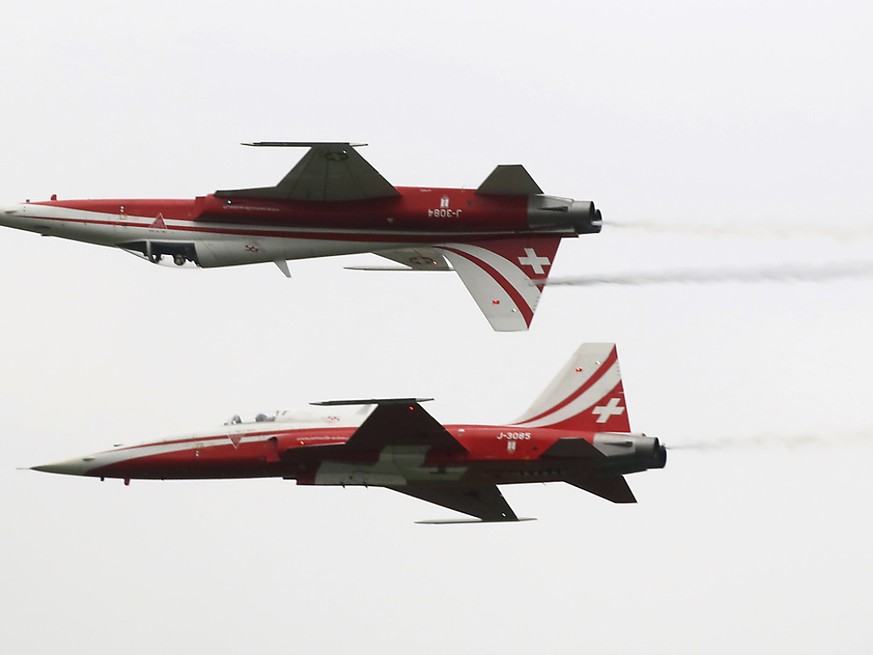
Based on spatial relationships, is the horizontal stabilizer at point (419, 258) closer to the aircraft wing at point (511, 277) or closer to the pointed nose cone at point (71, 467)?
the aircraft wing at point (511, 277)

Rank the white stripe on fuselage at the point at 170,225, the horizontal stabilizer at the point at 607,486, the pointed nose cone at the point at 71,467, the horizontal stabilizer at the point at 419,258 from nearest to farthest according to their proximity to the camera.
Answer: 1. the horizontal stabilizer at the point at 607,486
2. the white stripe on fuselage at the point at 170,225
3. the horizontal stabilizer at the point at 419,258
4. the pointed nose cone at the point at 71,467

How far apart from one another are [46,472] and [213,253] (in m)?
6.02

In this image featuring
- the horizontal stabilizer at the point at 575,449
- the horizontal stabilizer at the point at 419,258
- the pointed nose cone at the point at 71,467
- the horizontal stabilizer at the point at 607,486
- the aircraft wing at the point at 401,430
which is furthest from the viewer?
the pointed nose cone at the point at 71,467

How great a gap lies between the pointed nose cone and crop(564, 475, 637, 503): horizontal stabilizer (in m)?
10.3

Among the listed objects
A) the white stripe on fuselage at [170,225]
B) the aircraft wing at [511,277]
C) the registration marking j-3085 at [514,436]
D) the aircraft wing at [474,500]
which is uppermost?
the white stripe on fuselage at [170,225]

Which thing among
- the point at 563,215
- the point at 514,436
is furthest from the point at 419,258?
the point at 514,436

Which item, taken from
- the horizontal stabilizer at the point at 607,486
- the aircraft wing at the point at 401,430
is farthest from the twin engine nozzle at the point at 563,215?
the horizontal stabilizer at the point at 607,486

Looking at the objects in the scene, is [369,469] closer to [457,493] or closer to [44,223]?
[457,493]

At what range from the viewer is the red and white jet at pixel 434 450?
5138cm

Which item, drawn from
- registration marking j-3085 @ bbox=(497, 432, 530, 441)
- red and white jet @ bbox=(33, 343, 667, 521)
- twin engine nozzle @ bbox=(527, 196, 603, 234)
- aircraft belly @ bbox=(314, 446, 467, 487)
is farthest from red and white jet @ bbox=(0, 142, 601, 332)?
aircraft belly @ bbox=(314, 446, 467, 487)

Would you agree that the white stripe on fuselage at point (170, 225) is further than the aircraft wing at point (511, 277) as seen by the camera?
Yes

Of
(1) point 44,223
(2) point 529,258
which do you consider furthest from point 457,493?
(1) point 44,223

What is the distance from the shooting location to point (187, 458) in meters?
54.2

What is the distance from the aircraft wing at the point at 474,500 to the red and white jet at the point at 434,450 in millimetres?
21
